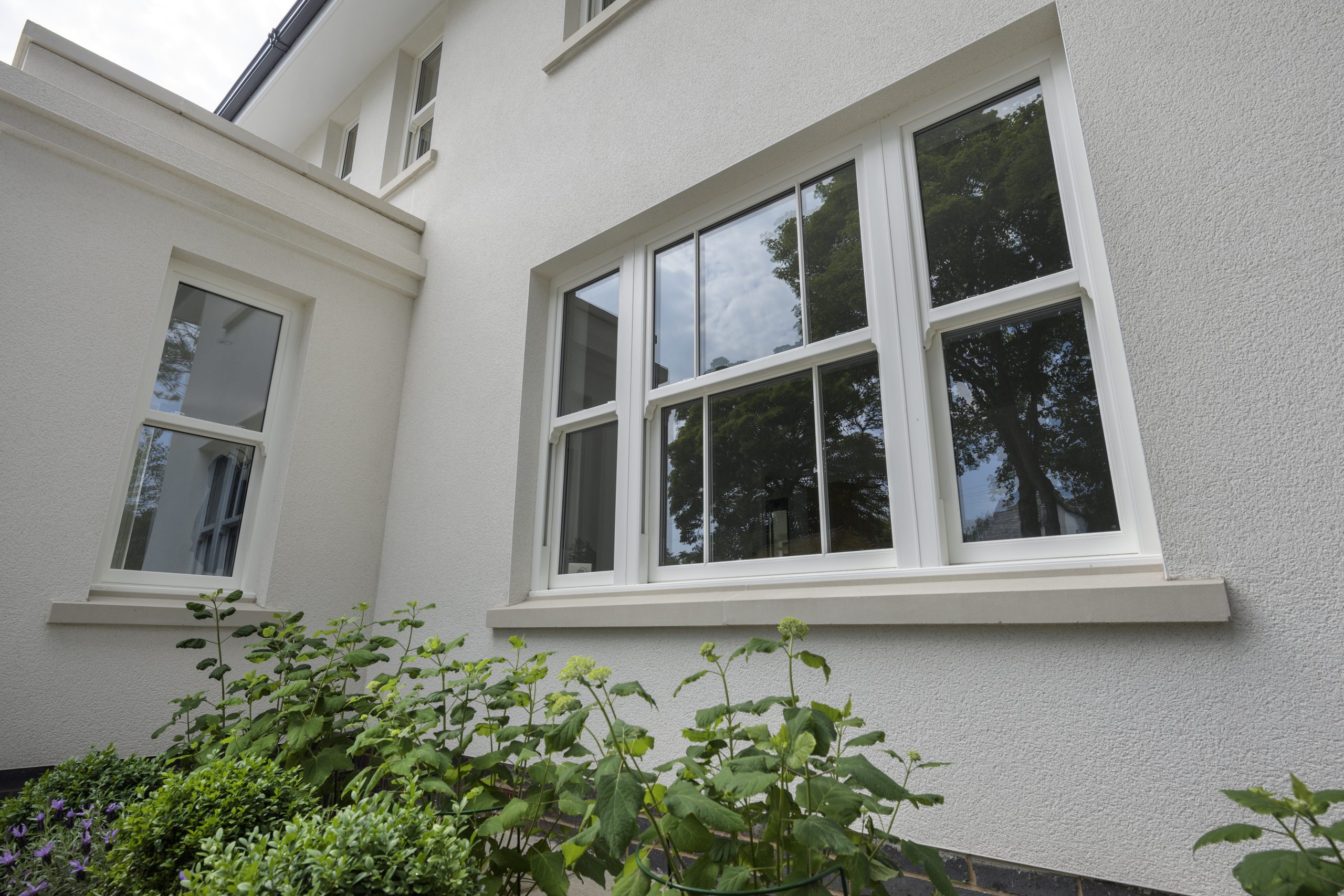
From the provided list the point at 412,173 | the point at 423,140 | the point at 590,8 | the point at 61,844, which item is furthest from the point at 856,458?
the point at 423,140

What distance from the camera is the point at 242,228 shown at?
3496 mm

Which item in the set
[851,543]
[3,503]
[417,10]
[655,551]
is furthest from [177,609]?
[417,10]

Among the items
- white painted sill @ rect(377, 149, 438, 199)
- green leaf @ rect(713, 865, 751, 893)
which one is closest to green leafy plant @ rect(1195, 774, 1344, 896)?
green leaf @ rect(713, 865, 751, 893)

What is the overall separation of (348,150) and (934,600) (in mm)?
6562

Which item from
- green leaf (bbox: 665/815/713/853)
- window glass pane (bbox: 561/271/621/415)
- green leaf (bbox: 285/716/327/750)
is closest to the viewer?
green leaf (bbox: 665/815/713/853)

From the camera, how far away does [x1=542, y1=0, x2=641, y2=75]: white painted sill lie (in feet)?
11.0

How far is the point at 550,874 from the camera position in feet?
4.68

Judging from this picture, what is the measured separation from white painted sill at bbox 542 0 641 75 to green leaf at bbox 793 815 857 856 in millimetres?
3561

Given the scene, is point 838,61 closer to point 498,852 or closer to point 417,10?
point 498,852

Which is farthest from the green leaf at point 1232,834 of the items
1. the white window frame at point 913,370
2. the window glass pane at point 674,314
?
the window glass pane at point 674,314

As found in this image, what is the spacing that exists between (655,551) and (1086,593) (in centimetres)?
154

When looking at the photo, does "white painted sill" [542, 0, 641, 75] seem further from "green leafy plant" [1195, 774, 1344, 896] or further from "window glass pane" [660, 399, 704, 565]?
Result: "green leafy plant" [1195, 774, 1344, 896]

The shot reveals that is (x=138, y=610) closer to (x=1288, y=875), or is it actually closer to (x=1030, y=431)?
(x=1030, y=431)

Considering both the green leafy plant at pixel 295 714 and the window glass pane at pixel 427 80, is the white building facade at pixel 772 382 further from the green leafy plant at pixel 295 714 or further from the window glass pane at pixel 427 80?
the window glass pane at pixel 427 80
